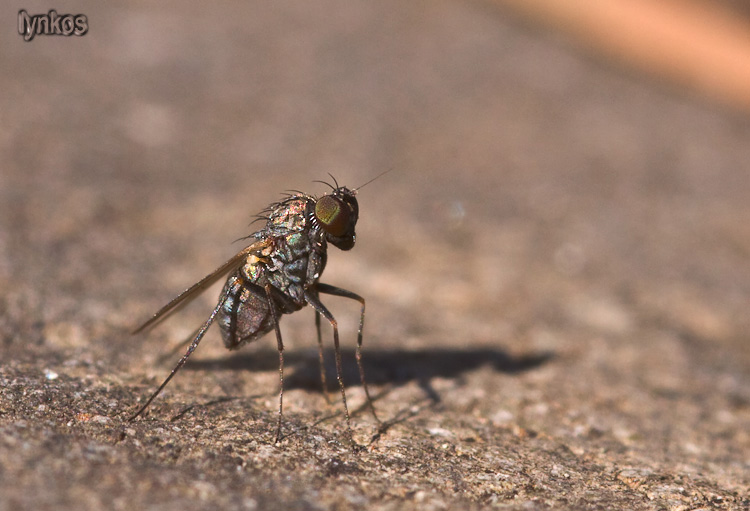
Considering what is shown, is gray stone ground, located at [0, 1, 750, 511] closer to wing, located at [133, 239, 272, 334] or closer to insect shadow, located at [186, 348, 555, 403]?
insect shadow, located at [186, 348, 555, 403]

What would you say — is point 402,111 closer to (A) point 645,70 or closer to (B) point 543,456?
(A) point 645,70

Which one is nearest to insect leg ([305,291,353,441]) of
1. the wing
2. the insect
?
the insect

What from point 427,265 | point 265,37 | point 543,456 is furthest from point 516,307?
point 265,37

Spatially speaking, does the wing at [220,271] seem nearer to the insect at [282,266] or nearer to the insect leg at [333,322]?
the insect at [282,266]

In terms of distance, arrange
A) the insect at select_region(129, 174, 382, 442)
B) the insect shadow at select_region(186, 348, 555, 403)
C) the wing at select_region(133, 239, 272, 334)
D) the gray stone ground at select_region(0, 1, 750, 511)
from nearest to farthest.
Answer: the gray stone ground at select_region(0, 1, 750, 511), the wing at select_region(133, 239, 272, 334), the insect at select_region(129, 174, 382, 442), the insect shadow at select_region(186, 348, 555, 403)

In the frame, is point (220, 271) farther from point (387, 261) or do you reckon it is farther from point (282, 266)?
point (387, 261)

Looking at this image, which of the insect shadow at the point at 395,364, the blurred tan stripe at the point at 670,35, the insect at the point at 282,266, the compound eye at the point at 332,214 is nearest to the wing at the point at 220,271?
the insect at the point at 282,266
